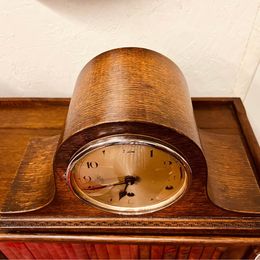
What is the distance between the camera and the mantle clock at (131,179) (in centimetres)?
69

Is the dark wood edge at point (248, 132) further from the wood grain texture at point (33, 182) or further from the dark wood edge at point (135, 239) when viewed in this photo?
the wood grain texture at point (33, 182)

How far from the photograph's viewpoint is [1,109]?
119 centimetres

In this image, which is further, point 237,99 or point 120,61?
point 237,99

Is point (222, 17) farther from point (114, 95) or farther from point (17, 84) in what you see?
point (17, 84)

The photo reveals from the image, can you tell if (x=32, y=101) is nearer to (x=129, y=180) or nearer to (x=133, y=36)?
(x=133, y=36)

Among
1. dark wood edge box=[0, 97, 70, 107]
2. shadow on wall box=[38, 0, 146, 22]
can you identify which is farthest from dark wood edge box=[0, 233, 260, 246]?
shadow on wall box=[38, 0, 146, 22]

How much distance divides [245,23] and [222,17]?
8 cm

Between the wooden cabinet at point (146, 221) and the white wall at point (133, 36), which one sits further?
the white wall at point (133, 36)

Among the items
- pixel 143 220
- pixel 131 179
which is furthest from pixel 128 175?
pixel 143 220

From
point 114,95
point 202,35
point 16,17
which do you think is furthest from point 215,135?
point 16,17

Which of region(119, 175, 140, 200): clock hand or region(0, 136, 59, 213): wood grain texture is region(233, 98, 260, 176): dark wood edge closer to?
region(119, 175, 140, 200): clock hand

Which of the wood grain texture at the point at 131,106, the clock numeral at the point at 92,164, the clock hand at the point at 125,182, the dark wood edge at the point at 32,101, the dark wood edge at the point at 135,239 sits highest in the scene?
the dark wood edge at the point at 32,101

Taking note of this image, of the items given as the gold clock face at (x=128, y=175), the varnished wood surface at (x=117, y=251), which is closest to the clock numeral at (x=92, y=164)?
the gold clock face at (x=128, y=175)

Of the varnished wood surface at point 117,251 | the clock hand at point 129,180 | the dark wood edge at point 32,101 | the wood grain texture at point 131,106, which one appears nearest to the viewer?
the wood grain texture at point 131,106
